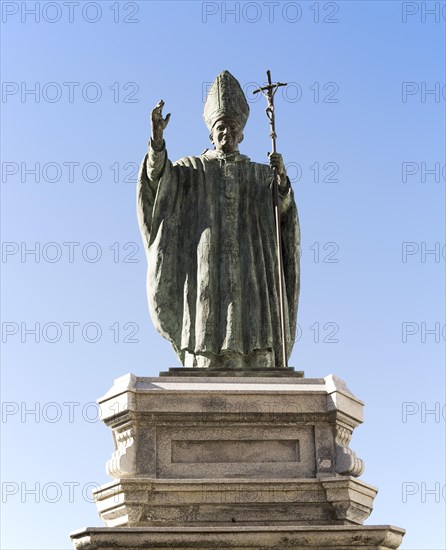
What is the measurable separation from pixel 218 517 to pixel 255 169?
4.55 meters

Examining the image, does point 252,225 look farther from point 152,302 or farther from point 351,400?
point 351,400

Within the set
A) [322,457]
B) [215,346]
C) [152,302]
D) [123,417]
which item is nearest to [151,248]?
[152,302]

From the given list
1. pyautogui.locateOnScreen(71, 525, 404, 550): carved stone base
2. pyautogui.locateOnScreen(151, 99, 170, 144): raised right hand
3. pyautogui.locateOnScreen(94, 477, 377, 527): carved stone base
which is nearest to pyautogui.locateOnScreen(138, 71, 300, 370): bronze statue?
pyautogui.locateOnScreen(151, 99, 170, 144): raised right hand

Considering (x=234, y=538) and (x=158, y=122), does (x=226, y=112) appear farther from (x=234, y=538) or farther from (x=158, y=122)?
(x=234, y=538)

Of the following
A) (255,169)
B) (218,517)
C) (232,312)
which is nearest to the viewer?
(218,517)

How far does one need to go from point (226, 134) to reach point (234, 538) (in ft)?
17.7

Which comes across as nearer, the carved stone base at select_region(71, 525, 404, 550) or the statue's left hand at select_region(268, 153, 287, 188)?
the carved stone base at select_region(71, 525, 404, 550)

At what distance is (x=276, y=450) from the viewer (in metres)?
11.6

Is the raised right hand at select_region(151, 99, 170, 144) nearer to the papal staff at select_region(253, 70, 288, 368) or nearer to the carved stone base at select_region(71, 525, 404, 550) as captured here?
the papal staff at select_region(253, 70, 288, 368)

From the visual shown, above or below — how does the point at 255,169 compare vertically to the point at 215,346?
above

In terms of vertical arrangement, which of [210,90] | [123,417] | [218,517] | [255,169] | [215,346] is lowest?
[218,517]

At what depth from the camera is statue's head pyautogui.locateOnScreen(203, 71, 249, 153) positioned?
13.8 m

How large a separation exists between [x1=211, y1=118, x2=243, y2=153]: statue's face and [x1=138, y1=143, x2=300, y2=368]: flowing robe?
5.0 inches

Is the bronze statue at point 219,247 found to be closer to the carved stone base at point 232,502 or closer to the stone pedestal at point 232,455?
the stone pedestal at point 232,455
